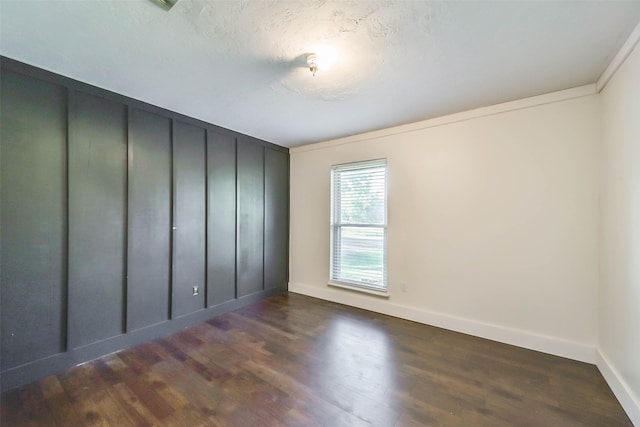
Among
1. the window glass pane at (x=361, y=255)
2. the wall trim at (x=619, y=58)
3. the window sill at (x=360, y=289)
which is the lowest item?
the window sill at (x=360, y=289)

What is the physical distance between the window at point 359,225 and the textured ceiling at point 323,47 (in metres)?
1.21

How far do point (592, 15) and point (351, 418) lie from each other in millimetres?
2837

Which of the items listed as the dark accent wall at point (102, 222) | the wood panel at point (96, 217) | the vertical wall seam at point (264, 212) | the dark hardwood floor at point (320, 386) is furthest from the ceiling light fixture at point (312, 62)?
the dark hardwood floor at point (320, 386)

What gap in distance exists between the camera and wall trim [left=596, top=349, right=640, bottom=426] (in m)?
1.59

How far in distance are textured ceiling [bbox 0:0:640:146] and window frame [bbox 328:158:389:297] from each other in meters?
1.05

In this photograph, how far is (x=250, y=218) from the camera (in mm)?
3840

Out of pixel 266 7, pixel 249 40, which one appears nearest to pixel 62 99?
pixel 249 40

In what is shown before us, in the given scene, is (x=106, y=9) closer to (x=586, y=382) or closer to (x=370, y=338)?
(x=370, y=338)

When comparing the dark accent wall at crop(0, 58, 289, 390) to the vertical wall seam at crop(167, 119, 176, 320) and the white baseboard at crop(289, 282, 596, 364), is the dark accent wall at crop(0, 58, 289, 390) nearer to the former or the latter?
the vertical wall seam at crop(167, 119, 176, 320)

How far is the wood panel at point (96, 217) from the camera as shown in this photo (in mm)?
2217

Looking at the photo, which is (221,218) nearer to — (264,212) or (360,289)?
(264,212)

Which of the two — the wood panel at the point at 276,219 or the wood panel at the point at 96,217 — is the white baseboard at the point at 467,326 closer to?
the wood panel at the point at 276,219

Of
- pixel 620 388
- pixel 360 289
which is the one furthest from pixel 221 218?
pixel 620 388

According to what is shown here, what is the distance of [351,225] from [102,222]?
288 centimetres
